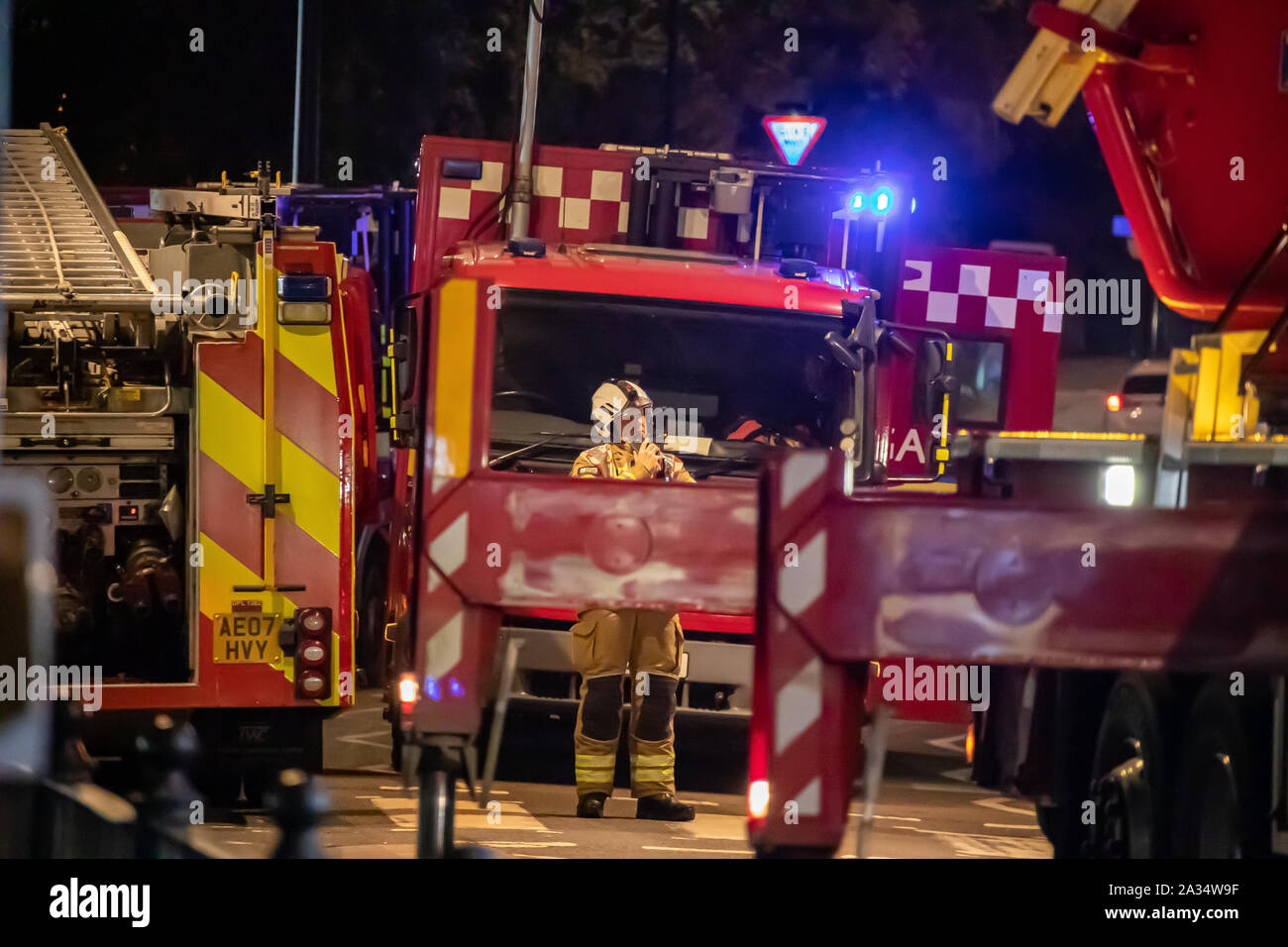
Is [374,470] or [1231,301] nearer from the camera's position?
[1231,301]

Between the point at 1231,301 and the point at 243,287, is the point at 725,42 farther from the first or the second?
the point at 1231,301

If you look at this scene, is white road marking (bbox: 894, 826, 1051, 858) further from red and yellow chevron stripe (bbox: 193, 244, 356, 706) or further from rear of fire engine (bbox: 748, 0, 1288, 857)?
red and yellow chevron stripe (bbox: 193, 244, 356, 706)

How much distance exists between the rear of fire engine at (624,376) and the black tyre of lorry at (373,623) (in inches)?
32.0

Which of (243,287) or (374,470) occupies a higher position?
(243,287)

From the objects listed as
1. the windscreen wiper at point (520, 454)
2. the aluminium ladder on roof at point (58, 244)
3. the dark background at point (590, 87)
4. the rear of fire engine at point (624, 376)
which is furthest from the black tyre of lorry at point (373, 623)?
the dark background at point (590, 87)

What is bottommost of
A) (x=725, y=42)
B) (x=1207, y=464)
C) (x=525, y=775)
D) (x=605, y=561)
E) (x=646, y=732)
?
(x=525, y=775)

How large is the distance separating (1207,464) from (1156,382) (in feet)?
35.5

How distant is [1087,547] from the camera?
4023 mm

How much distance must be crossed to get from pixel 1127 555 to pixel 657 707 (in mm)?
3604

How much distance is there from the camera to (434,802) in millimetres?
4566

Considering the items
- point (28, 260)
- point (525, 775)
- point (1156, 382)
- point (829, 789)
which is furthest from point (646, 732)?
point (1156, 382)

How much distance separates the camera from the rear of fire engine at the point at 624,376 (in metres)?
4.44

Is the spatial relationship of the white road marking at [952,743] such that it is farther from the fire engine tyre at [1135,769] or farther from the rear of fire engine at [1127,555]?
the fire engine tyre at [1135,769]

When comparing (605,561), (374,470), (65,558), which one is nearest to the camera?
(605,561)
